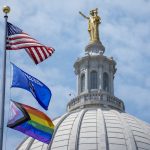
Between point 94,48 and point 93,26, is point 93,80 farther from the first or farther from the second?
point 93,26

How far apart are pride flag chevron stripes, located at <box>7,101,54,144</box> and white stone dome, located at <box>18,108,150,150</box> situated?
27.3m

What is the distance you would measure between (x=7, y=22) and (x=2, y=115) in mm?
5148

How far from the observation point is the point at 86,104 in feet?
228

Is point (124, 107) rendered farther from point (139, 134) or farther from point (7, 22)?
point (7, 22)

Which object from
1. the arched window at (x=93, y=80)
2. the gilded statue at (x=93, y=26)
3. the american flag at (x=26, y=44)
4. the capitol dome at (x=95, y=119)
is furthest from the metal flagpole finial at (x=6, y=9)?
the gilded statue at (x=93, y=26)

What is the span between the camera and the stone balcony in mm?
69562

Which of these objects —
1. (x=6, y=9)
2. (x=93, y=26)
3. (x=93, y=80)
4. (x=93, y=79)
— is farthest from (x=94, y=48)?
(x=6, y=9)

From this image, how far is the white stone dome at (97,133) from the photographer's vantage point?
5944cm

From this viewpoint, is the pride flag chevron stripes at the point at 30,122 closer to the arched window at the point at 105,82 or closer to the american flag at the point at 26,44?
the american flag at the point at 26,44

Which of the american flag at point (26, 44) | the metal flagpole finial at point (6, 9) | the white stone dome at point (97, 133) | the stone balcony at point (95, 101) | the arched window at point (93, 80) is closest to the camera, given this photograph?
the metal flagpole finial at point (6, 9)

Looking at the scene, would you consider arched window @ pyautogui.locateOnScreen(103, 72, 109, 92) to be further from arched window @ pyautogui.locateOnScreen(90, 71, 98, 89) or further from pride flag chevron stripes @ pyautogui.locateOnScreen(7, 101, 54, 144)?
pride flag chevron stripes @ pyautogui.locateOnScreen(7, 101, 54, 144)

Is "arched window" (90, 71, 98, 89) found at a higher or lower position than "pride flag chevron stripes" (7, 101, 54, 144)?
→ higher

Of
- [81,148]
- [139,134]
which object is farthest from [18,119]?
[139,134]

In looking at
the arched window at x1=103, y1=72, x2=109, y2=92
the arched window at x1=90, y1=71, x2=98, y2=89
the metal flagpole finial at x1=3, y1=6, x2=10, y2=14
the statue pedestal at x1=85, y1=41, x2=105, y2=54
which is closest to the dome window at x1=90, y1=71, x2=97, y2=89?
the arched window at x1=90, y1=71, x2=98, y2=89
